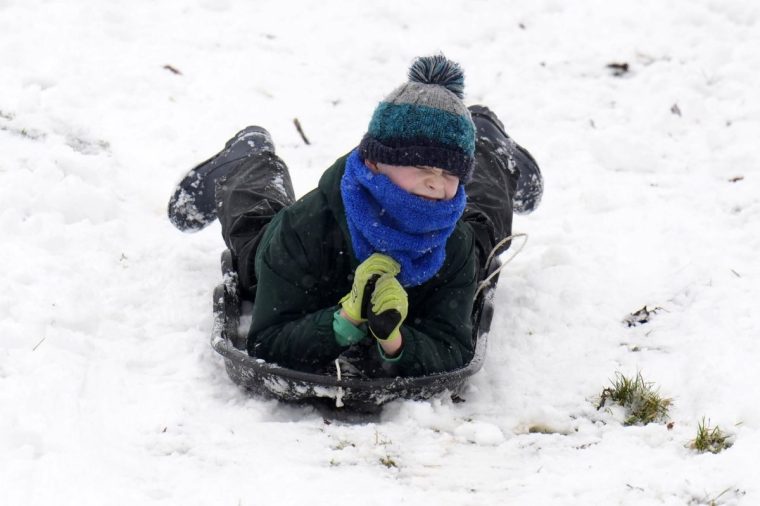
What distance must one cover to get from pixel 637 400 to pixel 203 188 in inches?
93.1

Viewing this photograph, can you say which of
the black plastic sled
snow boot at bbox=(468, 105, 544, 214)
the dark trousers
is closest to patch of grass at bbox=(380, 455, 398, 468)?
the black plastic sled

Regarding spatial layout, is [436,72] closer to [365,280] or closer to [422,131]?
[422,131]

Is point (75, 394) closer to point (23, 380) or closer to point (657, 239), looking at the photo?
point (23, 380)

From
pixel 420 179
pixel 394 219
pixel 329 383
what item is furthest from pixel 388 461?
pixel 420 179

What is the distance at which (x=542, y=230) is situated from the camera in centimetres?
520

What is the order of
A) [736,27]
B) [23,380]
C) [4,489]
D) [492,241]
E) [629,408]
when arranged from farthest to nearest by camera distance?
[736,27]
[492,241]
[629,408]
[23,380]
[4,489]

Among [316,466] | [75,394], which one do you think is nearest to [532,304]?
[316,466]

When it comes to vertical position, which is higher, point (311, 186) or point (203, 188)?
point (203, 188)

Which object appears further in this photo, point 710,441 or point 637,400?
point 637,400

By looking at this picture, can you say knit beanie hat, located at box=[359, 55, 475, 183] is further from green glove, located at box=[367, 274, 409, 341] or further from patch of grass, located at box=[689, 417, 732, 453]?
patch of grass, located at box=[689, 417, 732, 453]

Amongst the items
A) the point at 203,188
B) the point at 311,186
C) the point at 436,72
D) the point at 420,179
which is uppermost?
the point at 436,72

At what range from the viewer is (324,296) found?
3695mm

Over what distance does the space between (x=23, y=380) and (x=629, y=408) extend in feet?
7.46

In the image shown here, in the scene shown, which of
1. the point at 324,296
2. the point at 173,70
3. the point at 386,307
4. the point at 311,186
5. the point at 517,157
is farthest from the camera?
the point at 173,70
